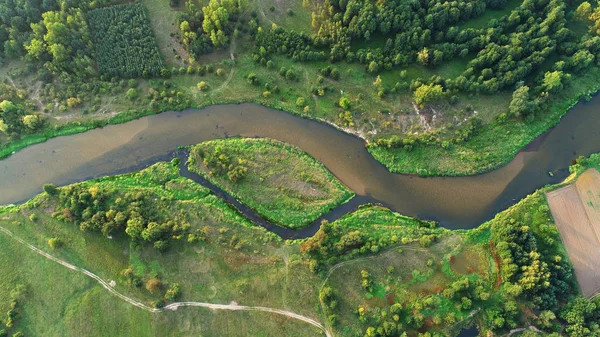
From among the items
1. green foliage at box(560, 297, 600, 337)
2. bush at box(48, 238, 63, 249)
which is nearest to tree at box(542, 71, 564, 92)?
green foliage at box(560, 297, 600, 337)

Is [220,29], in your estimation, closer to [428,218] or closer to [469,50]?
[469,50]

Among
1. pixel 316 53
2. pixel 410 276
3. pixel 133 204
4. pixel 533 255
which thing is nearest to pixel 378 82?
pixel 316 53

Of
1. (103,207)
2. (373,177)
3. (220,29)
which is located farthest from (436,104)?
(103,207)

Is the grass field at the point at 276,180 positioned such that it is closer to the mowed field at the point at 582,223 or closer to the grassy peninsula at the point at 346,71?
the grassy peninsula at the point at 346,71

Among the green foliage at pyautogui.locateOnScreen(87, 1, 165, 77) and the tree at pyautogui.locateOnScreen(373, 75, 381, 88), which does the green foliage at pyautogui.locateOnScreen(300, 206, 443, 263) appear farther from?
the green foliage at pyautogui.locateOnScreen(87, 1, 165, 77)

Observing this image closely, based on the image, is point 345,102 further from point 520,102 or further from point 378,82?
point 520,102
